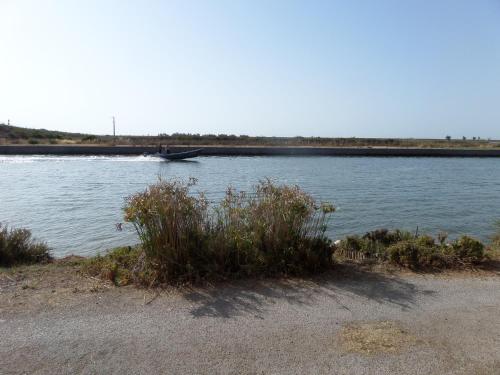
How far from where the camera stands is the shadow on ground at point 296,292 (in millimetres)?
4336

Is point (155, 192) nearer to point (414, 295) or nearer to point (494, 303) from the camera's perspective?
point (414, 295)

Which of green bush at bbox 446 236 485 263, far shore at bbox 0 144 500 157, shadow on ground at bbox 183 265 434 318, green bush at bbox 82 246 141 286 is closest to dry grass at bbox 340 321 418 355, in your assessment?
shadow on ground at bbox 183 265 434 318

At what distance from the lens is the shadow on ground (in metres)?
4.34

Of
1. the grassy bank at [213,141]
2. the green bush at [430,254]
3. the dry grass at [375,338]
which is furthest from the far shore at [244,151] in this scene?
the dry grass at [375,338]

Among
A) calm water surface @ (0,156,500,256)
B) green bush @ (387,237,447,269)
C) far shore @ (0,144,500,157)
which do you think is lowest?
calm water surface @ (0,156,500,256)

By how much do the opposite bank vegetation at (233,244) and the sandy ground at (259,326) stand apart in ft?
0.91

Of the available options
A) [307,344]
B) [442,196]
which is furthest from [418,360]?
[442,196]

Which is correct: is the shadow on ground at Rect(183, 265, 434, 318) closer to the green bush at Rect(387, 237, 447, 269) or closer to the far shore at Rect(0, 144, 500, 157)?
the green bush at Rect(387, 237, 447, 269)

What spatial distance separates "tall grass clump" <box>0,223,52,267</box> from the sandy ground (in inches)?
49.8

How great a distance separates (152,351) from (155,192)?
2208 mm

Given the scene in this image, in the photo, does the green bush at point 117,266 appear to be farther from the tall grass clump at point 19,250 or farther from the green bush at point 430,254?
the green bush at point 430,254

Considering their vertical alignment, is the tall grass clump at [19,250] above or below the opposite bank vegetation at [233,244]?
below

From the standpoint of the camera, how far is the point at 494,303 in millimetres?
4449

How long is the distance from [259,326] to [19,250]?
14.9 ft
